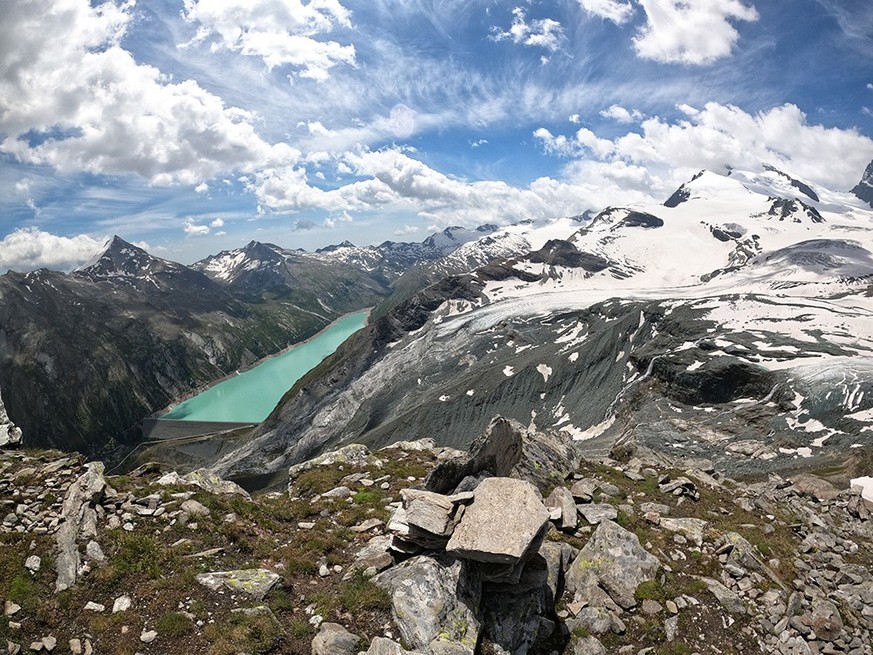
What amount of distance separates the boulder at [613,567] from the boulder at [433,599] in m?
4.19

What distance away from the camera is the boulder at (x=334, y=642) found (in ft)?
36.2

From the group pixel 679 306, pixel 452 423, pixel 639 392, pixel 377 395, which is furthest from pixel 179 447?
pixel 679 306

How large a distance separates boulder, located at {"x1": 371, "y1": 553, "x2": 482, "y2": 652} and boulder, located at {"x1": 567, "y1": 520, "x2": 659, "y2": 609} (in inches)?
165

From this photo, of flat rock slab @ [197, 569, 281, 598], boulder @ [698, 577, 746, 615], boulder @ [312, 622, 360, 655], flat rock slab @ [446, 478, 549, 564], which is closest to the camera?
boulder @ [312, 622, 360, 655]

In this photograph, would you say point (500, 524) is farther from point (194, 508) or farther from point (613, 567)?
point (194, 508)

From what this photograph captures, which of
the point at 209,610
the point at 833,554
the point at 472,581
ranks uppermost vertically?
the point at 209,610

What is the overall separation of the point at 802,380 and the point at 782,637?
260ft

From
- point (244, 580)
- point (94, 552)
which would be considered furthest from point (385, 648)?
point (94, 552)

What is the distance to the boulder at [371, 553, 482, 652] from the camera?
1167cm

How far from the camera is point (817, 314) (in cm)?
11088

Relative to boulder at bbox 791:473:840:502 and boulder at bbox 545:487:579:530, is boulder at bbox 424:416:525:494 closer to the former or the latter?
boulder at bbox 545:487:579:530

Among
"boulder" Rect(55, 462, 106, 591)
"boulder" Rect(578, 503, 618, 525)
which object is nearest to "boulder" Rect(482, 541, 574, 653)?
"boulder" Rect(578, 503, 618, 525)

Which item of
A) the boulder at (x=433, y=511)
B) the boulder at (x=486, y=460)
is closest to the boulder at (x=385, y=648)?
the boulder at (x=433, y=511)

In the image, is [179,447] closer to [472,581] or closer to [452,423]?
[452,423]
